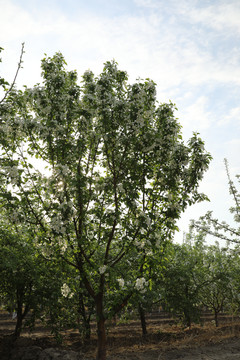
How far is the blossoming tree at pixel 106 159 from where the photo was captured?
7414mm

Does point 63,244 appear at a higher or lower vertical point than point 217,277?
higher

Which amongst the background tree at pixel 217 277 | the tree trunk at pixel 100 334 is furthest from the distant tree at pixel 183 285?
the tree trunk at pixel 100 334

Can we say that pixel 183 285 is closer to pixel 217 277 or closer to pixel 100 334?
pixel 217 277

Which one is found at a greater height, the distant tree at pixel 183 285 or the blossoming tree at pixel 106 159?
the blossoming tree at pixel 106 159

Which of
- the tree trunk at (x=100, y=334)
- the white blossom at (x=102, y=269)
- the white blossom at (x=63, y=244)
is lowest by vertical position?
the tree trunk at (x=100, y=334)

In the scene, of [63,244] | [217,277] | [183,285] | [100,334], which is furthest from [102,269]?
[217,277]

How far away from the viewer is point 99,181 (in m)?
7.96

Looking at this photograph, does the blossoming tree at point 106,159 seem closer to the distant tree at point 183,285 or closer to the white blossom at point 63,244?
the white blossom at point 63,244

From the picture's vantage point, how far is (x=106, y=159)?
8398mm

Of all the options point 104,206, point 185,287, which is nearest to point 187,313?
point 185,287

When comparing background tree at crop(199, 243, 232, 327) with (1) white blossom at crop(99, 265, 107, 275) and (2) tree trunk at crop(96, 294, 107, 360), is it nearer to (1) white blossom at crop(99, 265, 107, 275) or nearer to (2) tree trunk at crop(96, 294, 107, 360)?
(2) tree trunk at crop(96, 294, 107, 360)

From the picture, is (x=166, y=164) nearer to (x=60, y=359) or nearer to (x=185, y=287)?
(x=60, y=359)

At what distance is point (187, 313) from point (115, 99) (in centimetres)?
1232

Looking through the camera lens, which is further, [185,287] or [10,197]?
[185,287]
